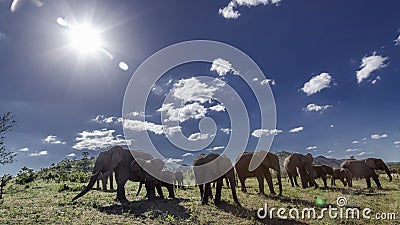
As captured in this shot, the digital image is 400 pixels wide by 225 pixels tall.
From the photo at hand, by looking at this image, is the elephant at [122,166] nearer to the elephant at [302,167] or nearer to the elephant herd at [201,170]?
the elephant herd at [201,170]

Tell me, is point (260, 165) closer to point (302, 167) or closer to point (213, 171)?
point (213, 171)

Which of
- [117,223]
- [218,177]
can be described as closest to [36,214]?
[117,223]

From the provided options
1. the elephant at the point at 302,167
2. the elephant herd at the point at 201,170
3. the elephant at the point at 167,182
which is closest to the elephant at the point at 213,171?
the elephant herd at the point at 201,170

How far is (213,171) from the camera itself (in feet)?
58.0

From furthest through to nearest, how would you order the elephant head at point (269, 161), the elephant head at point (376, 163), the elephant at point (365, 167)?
the elephant head at point (376, 163) → the elephant at point (365, 167) → the elephant head at point (269, 161)

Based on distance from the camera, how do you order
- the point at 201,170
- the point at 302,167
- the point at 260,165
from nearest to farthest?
the point at 201,170 → the point at 260,165 → the point at 302,167

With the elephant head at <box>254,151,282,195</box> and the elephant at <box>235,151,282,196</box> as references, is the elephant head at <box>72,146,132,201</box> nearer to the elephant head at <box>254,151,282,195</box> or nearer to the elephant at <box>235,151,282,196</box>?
the elephant at <box>235,151,282,196</box>

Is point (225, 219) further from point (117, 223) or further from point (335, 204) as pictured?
point (335, 204)

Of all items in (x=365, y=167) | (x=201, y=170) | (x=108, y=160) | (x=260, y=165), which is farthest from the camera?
(x=365, y=167)

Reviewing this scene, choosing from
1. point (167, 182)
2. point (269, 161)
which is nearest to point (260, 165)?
point (269, 161)

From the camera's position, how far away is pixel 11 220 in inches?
486

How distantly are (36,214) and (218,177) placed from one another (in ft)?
30.9

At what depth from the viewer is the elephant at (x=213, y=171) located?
1733cm

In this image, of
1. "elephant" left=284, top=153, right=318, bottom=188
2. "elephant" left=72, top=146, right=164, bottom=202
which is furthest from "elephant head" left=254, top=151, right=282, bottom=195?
"elephant" left=72, top=146, right=164, bottom=202
